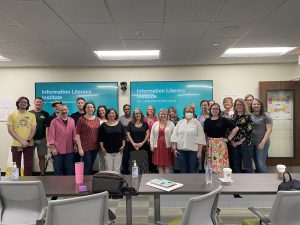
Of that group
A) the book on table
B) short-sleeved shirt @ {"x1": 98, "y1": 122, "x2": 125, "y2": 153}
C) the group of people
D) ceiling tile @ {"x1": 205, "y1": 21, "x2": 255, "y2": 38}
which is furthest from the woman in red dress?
the book on table

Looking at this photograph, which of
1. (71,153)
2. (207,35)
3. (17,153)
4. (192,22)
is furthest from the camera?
(17,153)

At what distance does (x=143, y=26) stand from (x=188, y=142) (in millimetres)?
1901

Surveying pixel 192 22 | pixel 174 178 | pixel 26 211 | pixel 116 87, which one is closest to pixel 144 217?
pixel 174 178

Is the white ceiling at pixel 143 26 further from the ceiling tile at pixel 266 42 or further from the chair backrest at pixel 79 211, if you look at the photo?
the chair backrest at pixel 79 211

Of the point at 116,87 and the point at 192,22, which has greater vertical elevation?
the point at 192,22

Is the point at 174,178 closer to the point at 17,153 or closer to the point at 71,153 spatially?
the point at 71,153

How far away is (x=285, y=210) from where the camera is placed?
191 cm

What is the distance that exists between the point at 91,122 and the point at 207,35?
222 cm

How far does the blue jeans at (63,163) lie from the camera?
14.1 ft

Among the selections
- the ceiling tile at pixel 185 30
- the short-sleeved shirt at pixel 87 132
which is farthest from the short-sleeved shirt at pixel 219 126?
the short-sleeved shirt at pixel 87 132

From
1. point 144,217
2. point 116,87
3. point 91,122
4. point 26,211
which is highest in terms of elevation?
point 116,87

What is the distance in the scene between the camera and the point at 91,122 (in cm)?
446

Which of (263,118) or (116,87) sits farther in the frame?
(116,87)

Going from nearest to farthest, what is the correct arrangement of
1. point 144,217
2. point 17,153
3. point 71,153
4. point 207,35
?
point 144,217 → point 207,35 → point 71,153 → point 17,153
